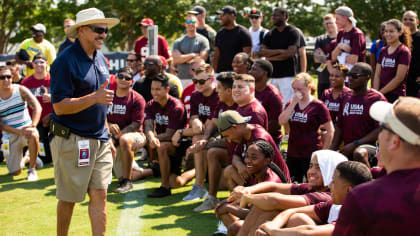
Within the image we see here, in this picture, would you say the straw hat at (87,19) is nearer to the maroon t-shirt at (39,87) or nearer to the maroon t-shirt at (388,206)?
the maroon t-shirt at (388,206)

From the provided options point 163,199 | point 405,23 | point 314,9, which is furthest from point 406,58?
point 314,9

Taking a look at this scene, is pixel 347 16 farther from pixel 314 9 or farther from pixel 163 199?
pixel 314 9

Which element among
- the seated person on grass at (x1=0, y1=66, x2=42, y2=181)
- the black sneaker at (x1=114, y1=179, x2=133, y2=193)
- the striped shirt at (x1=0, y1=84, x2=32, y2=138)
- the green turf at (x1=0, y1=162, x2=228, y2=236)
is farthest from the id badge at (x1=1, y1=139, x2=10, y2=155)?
the black sneaker at (x1=114, y1=179, x2=133, y2=193)

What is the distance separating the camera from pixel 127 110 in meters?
7.46

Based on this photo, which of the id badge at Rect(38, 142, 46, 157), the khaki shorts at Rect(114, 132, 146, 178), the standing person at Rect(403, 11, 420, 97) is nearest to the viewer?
the khaki shorts at Rect(114, 132, 146, 178)

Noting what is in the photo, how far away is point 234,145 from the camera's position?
529cm

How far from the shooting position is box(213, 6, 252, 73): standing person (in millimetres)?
8617

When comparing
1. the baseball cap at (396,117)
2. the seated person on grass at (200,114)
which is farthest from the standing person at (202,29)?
the baseball cap at (396,117)

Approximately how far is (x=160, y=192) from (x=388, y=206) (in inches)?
194

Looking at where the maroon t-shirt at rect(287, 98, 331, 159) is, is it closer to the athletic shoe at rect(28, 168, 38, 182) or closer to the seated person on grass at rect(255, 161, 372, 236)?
the seated person on grass at rect(255, 161, 372, 236)

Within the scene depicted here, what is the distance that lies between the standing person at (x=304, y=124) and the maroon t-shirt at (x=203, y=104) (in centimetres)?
118

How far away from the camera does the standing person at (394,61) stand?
22.2ft

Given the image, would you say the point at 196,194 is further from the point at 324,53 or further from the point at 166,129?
the point at 324,53

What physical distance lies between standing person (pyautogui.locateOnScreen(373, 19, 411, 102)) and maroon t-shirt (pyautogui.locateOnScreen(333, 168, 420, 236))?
210 inches
